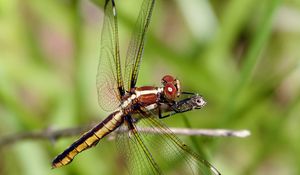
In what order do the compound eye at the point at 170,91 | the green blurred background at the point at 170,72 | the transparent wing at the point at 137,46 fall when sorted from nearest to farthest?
1. the compound eye at the point at 170,91
2. the transparent wing at the point at 137,46
3. the green blurred background at the point at 170,72

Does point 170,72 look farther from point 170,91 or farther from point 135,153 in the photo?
point 135,153

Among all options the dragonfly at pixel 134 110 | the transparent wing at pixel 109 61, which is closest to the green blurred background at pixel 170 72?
the transparent wing at pixel 109 61

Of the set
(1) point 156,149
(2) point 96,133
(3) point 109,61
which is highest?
(3) point 109,61

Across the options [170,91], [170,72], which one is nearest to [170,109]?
[170,91]

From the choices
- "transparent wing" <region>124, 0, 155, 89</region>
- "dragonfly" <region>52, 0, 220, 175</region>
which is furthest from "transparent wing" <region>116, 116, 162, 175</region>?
"transparent wing" <region>124, 0, 155, 89</region>

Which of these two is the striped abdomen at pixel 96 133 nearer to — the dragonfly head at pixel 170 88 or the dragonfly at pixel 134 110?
the dragonfly at pixel 134 110

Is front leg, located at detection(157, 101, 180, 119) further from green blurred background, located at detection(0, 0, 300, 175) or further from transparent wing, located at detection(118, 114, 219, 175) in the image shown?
green blurred background, located at detection(0, 0, 300, 175)

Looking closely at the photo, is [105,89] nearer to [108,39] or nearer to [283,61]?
[108,39]
